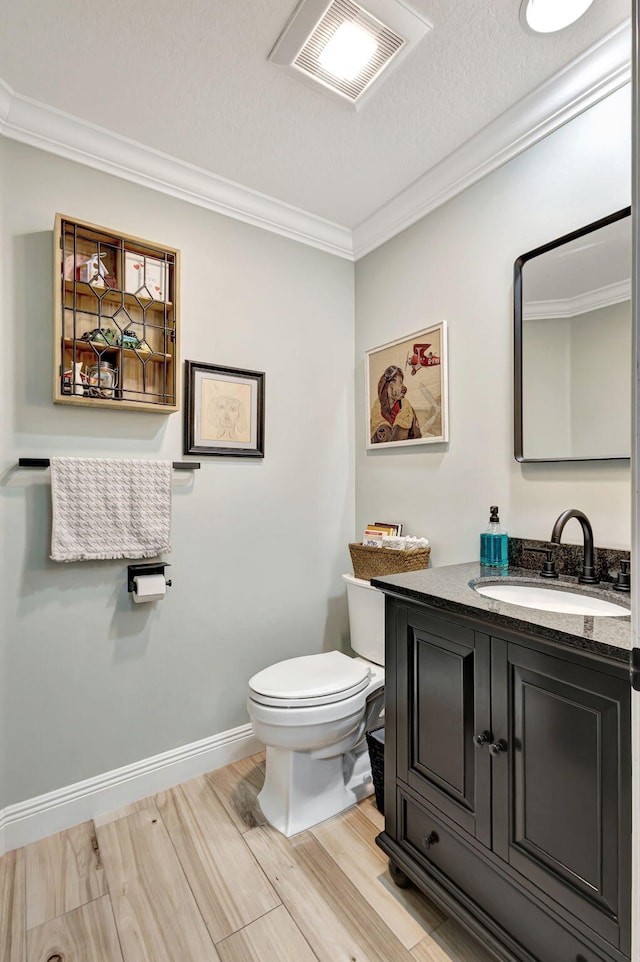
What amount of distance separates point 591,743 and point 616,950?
0.38 m

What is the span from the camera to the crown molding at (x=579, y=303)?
4.54 ft

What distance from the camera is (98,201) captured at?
176 cm

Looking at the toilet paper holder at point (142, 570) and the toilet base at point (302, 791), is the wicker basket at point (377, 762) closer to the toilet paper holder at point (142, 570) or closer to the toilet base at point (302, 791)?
the toilet base at point (302, 791)

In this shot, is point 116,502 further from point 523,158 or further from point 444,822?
point 523,158

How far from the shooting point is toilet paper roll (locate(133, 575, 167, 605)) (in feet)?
5.81

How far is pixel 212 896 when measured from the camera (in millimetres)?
1375

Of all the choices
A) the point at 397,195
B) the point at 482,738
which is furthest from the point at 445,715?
the point at 397,195

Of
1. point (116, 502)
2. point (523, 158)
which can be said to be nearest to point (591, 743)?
point (116, 502)

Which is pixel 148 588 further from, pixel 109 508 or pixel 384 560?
pixel 384 560

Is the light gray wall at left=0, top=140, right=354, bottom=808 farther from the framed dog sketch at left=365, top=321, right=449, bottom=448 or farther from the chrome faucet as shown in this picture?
the chrome faucet

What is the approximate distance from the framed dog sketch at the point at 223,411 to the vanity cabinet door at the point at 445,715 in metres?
1.09

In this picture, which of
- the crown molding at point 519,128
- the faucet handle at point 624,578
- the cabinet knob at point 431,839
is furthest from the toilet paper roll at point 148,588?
the crown molding at point 519,128

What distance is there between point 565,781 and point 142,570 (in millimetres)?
1508

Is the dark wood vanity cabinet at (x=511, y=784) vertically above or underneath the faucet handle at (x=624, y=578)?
underneath
